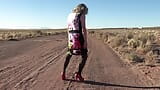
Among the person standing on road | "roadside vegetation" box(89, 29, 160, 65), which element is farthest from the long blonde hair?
"roadside vegetation" box(89, 29, 160, 65)

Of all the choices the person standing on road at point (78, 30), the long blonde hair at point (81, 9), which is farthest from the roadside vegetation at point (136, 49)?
the long blonde hair at point (81, 9)

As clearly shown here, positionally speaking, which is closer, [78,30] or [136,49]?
[78,30]

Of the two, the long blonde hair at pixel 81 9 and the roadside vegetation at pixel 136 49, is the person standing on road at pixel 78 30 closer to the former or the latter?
the long blonde hair at pixel 81 9

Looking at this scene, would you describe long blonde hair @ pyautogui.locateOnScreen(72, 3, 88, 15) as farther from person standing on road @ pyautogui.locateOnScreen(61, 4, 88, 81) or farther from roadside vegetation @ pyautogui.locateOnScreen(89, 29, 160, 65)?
roadside vegetation @ pyautogui.locateOnScreen(89, 29, 160, 65)

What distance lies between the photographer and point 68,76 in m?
10.2

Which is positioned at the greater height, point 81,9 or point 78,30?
point 81,9

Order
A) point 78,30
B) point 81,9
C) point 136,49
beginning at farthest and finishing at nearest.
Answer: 1. point 136,49
2. point 78,30
3. point 81,9

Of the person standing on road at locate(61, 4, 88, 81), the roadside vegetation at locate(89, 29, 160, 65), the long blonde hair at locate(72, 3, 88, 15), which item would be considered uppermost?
the long blonde hair at locate(72, 3, 88, 15)

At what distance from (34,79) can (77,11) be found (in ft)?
7.58

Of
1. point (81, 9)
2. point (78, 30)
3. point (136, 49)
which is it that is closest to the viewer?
point (81, 9)

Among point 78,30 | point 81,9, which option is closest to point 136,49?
point 78,30

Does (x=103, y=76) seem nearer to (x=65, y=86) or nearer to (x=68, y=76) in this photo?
(x=68, y=76)

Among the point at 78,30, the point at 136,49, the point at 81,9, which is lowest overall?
the point at 136,49

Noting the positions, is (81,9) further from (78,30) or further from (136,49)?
(136,49)
